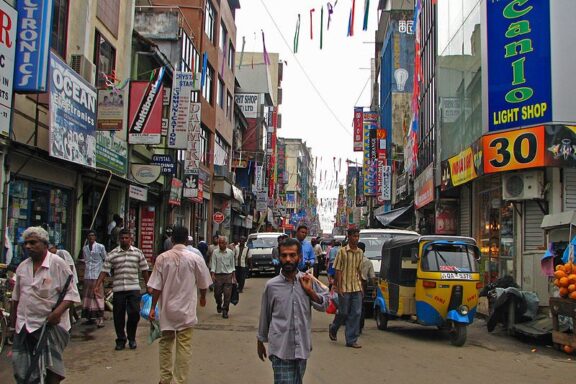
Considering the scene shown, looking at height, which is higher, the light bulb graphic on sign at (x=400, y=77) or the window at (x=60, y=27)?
the light bulb graphic on sign at (x=400, y=77)

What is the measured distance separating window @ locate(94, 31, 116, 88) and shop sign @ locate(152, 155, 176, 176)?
192 inches

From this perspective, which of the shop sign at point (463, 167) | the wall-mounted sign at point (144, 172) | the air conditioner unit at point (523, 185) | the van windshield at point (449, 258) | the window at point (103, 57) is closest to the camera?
the van windshield at point (449, 258)

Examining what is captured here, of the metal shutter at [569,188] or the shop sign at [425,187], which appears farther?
the shop sign at [425,187]

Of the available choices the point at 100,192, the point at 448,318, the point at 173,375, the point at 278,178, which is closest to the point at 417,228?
the point at 100,192

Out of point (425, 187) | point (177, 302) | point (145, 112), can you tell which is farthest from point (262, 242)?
point (177, 302)

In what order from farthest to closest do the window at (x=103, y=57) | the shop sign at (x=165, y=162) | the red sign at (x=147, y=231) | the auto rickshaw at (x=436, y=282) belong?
the red sign at (x=147, y=231) → the shop sign at (x=165, y=162) → the window at (x=103, y=57) → the auto rickshaw at (x=436, y=282)

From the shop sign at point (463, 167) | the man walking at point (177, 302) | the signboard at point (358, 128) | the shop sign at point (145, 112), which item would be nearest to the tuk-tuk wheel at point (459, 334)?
the man walking at point (177, 302)

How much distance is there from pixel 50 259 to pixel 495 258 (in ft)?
44.6

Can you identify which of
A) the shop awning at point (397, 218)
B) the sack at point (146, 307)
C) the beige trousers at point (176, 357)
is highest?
the shop awning at point (397, 218)

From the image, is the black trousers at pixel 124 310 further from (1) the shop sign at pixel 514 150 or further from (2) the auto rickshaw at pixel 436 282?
(1) the shop sign at pixel 514 150

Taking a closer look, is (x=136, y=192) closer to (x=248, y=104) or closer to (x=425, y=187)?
(x=425, y=187)

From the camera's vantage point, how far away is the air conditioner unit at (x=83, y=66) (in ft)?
45.3

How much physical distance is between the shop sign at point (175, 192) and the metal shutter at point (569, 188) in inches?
597

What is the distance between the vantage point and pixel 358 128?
47.6 meters
